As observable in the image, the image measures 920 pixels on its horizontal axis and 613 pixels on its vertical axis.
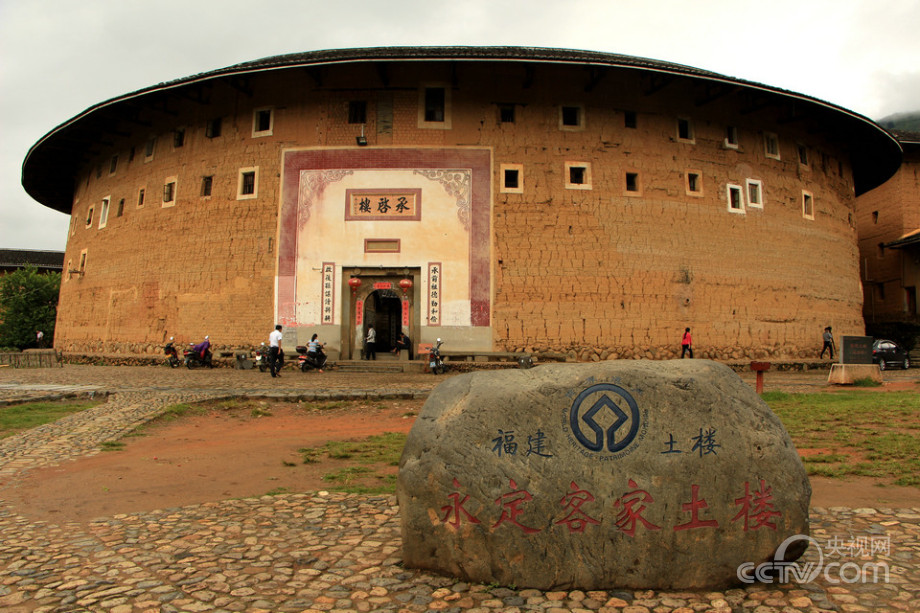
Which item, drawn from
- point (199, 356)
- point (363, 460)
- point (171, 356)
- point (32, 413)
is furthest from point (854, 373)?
point (171, 356)

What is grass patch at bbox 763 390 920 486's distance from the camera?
5.70 m

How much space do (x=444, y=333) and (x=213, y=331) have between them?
7420mm

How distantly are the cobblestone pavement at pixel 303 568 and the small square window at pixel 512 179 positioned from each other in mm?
14408

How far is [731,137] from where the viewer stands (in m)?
20.0

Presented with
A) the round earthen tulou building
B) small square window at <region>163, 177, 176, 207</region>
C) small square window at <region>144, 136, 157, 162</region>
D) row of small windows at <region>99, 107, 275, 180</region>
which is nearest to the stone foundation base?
the round earthen tulou building

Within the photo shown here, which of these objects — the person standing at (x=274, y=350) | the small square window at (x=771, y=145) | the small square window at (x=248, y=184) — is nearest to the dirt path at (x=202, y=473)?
the person standing at (x=274, y=350)

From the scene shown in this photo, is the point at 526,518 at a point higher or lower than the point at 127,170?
lower

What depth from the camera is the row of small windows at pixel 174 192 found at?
62.6 ft

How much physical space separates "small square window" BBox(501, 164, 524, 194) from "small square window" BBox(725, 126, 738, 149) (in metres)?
7.30

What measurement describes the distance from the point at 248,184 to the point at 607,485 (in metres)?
18.5

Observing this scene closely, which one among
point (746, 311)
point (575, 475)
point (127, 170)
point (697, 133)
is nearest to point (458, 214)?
point (697, 133)

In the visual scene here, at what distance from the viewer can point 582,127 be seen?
1867 centimetres

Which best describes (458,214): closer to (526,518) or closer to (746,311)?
(746,311)

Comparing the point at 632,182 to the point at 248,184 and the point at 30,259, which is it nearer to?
the point at 248,184
